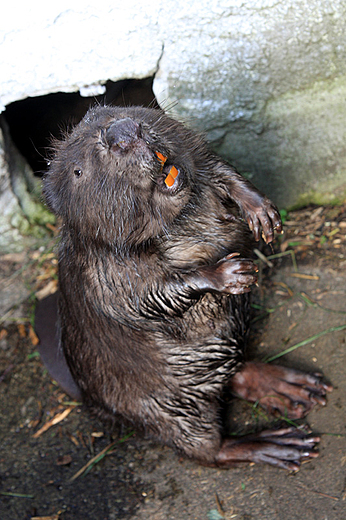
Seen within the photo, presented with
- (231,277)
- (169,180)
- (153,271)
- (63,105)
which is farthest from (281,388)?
(63,105)

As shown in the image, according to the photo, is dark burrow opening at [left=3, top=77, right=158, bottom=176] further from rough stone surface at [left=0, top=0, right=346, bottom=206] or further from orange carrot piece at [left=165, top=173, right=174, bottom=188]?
orange carrot piece at [left=165, top=173, right=174, bottom=188]

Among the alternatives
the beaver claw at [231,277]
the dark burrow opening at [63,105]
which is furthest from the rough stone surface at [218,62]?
the beaver claw at [231,277]

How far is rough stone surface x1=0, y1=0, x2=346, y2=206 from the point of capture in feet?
9.15

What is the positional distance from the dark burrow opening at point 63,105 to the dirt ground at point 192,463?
1283 mm

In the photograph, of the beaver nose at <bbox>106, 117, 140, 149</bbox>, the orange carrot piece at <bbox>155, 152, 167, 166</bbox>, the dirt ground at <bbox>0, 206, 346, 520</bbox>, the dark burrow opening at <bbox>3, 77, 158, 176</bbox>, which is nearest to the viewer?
the beaver nose at <bbox>106, 117, 140, 149</bbox>

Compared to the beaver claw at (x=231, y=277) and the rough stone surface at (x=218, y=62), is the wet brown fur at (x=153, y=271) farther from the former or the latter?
the rough stone surface at (x=218, y=62)

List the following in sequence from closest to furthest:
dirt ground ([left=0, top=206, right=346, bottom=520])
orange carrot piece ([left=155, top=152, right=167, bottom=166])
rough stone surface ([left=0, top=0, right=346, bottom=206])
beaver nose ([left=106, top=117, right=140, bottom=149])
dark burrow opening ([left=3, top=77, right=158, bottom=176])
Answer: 1. beaver nose ([left=106, top=117, right=140, bottom=149])
2. orange carrot piece ([left=155, top=152, right=167, bottom=166])
3. dirt ground ([left=0, top=206, right=346, bottom=520])
4. rough stone surface ([left=0, top=0, right=346, bottom=206])
5. dark burrow opening ([left=3, top=77, right=158, bottom=176])

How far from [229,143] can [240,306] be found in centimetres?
113

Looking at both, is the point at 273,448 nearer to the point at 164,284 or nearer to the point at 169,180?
the point at 164,284

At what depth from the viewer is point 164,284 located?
95.1 inches

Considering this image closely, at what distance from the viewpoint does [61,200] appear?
235cm

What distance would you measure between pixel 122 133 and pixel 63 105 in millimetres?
1158

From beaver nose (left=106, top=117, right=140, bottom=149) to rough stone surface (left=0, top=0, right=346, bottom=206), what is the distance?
29.4 inches

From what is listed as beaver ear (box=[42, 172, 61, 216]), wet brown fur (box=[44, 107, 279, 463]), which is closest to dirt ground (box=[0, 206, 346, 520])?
wet brown fur (box=[44, 107, 279, 463])
